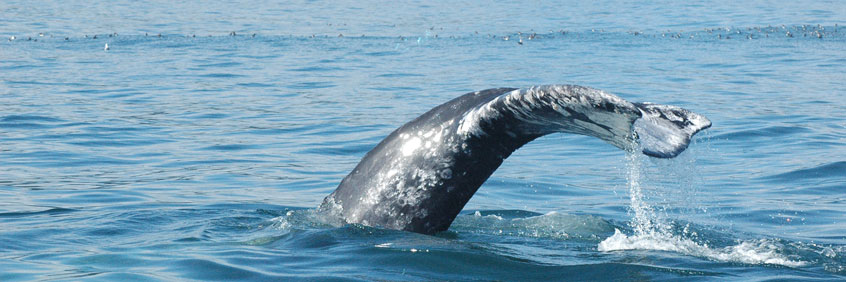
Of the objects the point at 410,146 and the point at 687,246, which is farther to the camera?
the point at 687,246

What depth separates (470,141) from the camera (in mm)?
5855

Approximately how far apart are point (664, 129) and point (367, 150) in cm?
906

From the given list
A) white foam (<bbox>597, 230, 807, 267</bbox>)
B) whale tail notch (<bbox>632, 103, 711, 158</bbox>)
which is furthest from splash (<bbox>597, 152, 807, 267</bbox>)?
whale tail notch (<bbox>632, 103, 711, 158</bbox>)

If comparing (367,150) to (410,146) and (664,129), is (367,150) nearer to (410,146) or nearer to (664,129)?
(410,146)

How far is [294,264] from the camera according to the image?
647 centimetres

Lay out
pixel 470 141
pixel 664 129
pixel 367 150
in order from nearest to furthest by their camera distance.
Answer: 1. pixel 664 129
2. pixel 470 141
3. pixel 367 150

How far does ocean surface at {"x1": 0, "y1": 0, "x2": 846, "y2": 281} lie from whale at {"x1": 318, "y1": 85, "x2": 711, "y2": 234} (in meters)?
0.23

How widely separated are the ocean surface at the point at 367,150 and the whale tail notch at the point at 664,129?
704 millimetres

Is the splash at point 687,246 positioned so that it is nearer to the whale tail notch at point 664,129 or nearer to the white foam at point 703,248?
the white foam at point 703,248

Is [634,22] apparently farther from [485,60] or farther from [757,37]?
[485,60]

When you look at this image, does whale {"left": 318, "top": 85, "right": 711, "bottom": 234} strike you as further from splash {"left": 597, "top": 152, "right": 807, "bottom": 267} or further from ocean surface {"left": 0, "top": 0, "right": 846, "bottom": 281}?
splash {"left": 597, "top": 152, "right": 807, "bottom": 267}

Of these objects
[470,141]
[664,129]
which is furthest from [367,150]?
[664,129]

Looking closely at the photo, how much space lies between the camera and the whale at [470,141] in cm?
516

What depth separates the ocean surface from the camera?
6629mm
